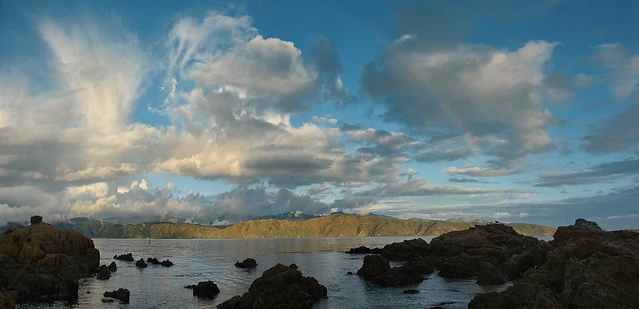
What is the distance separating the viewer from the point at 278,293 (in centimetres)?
5084

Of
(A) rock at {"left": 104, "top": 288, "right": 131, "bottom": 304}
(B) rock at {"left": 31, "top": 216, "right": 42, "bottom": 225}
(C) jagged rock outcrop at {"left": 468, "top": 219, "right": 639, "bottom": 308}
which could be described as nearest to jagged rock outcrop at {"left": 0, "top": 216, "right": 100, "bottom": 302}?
(B) rock at {"left": 31, "top": 216, "right": 42, "bottom": 225}

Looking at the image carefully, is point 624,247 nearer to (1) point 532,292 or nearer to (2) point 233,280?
(1) point 532,292

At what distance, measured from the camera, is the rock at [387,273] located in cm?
7381

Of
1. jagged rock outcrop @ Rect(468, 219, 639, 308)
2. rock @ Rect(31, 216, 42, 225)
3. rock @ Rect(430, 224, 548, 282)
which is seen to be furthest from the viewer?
rock @ Rect(31, 216, 42, 225)

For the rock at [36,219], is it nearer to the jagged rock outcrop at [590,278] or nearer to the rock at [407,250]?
the jagged rock outcrop at [590,278]

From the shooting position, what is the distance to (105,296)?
61.2m

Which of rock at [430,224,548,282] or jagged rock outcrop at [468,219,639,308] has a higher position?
jagged rock outcrop at [468,219,639,308]

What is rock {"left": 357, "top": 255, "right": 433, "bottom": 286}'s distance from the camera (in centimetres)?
7381

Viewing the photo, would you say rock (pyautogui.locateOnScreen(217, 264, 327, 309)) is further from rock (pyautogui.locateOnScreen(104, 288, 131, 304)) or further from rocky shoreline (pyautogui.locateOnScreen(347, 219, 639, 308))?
rocky shoreline (pyautogui.locateOnScreen(347, 219, 639, 308))

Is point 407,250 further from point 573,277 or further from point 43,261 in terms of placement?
point 573,277

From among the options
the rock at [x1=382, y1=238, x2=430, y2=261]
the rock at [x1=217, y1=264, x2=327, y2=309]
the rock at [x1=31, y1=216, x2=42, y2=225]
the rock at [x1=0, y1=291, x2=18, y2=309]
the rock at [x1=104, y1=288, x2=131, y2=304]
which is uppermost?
the rock at [x1=31, y1=216, x2=42, y2=225]

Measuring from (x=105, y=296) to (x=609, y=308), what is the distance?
212ft

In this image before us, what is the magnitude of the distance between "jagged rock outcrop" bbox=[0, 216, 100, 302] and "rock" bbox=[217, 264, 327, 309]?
3011 cm

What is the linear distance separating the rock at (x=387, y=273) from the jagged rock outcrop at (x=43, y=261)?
171ft
